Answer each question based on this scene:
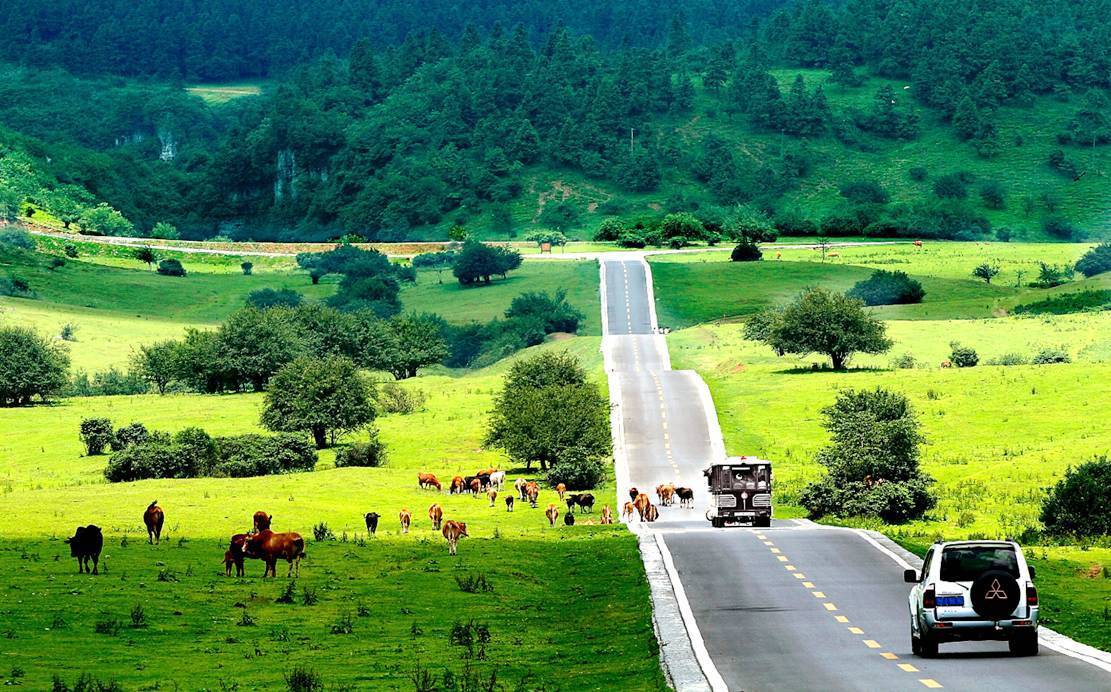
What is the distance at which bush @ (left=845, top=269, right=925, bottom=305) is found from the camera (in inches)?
5468

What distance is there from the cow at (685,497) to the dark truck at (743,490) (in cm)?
967

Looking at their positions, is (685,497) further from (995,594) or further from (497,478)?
(995,594)

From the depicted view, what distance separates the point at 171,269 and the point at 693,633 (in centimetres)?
15722

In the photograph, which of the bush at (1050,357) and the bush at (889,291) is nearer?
the bush at (1050,357)

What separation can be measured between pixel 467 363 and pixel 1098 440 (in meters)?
75.3

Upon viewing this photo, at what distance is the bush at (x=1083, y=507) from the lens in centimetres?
4978

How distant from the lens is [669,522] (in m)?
57.6

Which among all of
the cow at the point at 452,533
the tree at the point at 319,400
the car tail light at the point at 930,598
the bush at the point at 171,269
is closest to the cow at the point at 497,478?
the tree at the point at 319,400

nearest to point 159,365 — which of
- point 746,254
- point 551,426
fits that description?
point 551,426

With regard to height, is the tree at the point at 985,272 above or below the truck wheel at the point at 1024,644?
above

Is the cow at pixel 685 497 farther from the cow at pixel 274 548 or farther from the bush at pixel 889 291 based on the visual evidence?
the bush at pixel 889 291

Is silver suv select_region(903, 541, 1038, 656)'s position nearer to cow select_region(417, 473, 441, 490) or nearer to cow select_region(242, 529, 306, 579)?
cow select_region(242, 529, 306, 579)

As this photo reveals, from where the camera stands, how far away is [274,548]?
40.6m

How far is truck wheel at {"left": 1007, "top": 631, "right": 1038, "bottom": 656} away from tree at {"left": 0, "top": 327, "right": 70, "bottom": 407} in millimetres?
82084
